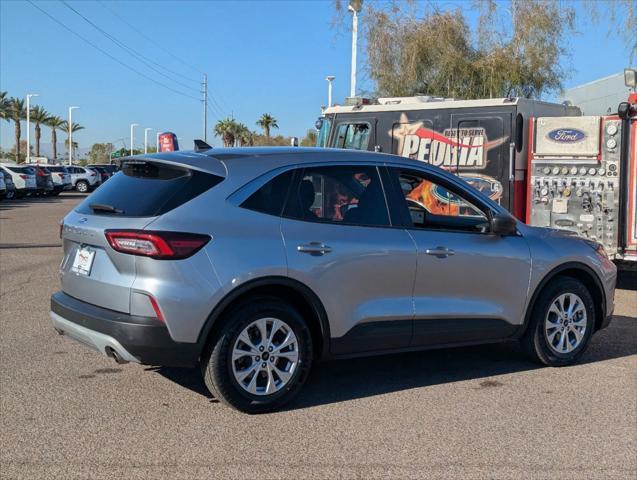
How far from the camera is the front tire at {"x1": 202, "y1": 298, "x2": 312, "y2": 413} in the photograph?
4668 millimetres

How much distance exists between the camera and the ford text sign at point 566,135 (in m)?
9.59

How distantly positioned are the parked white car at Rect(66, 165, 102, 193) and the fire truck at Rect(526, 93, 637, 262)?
38044 mm

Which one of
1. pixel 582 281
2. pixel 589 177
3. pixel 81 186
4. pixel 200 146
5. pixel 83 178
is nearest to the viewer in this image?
pixel 200 146

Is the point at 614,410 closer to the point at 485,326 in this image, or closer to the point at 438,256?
the point at 485,326

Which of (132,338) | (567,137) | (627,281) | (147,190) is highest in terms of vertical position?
(567,137)

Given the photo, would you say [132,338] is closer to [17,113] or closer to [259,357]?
[259,357]

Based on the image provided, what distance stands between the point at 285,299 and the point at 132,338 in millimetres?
1060

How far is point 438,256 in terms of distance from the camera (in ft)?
17.8

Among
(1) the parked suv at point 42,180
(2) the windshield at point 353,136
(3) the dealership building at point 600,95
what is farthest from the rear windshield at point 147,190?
(1) the parked suv at point 42,180

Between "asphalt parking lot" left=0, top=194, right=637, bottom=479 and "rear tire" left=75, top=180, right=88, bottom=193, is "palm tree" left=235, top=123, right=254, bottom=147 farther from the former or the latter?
"asphalt parking lot" left=0, top=194, right=637, bottom=479

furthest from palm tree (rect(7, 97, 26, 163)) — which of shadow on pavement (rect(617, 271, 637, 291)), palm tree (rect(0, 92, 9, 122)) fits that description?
shadow on pavement (rect(617, 271, 637, 291))

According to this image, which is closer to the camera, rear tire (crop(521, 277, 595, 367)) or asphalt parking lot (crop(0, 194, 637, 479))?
asphalt parking lot (crop(0, 194, 637, 479))

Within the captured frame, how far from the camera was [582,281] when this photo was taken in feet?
21.2

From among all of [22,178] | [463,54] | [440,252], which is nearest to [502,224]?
[440,252]
